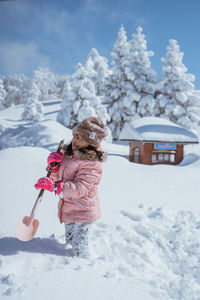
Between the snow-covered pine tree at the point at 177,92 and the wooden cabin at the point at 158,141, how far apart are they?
793cm

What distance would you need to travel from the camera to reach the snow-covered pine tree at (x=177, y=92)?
2008 cm

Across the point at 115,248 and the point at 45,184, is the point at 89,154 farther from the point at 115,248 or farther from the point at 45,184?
the point at 115,248

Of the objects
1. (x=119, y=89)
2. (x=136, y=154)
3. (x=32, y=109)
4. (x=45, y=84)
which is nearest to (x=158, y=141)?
(x=136, y=154)

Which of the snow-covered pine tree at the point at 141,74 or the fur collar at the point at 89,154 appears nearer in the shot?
the fur collar at the point at 89,154

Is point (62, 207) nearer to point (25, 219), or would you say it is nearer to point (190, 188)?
point (25, 219)

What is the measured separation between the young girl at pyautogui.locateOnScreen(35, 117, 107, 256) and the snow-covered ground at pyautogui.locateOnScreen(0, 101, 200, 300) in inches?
10.9

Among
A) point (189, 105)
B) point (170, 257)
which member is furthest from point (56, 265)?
point (189, 105)

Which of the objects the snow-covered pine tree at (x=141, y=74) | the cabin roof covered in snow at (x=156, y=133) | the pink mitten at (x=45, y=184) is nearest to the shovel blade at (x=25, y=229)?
the pink mitten at (x=45, y=184)

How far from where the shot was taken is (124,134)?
13359 millimetres

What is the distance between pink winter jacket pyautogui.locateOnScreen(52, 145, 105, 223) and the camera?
2357mm

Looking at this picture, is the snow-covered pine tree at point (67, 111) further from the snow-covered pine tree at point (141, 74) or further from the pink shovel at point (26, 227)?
the pink shovel at point (26, 227)

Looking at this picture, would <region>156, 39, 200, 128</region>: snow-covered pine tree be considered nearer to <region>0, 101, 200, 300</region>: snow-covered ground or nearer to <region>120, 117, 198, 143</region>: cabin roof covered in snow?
<region>120, 117, 198, 143</region>: cabin roof covered in snow

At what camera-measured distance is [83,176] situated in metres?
2.38

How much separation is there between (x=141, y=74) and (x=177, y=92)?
4.88m
